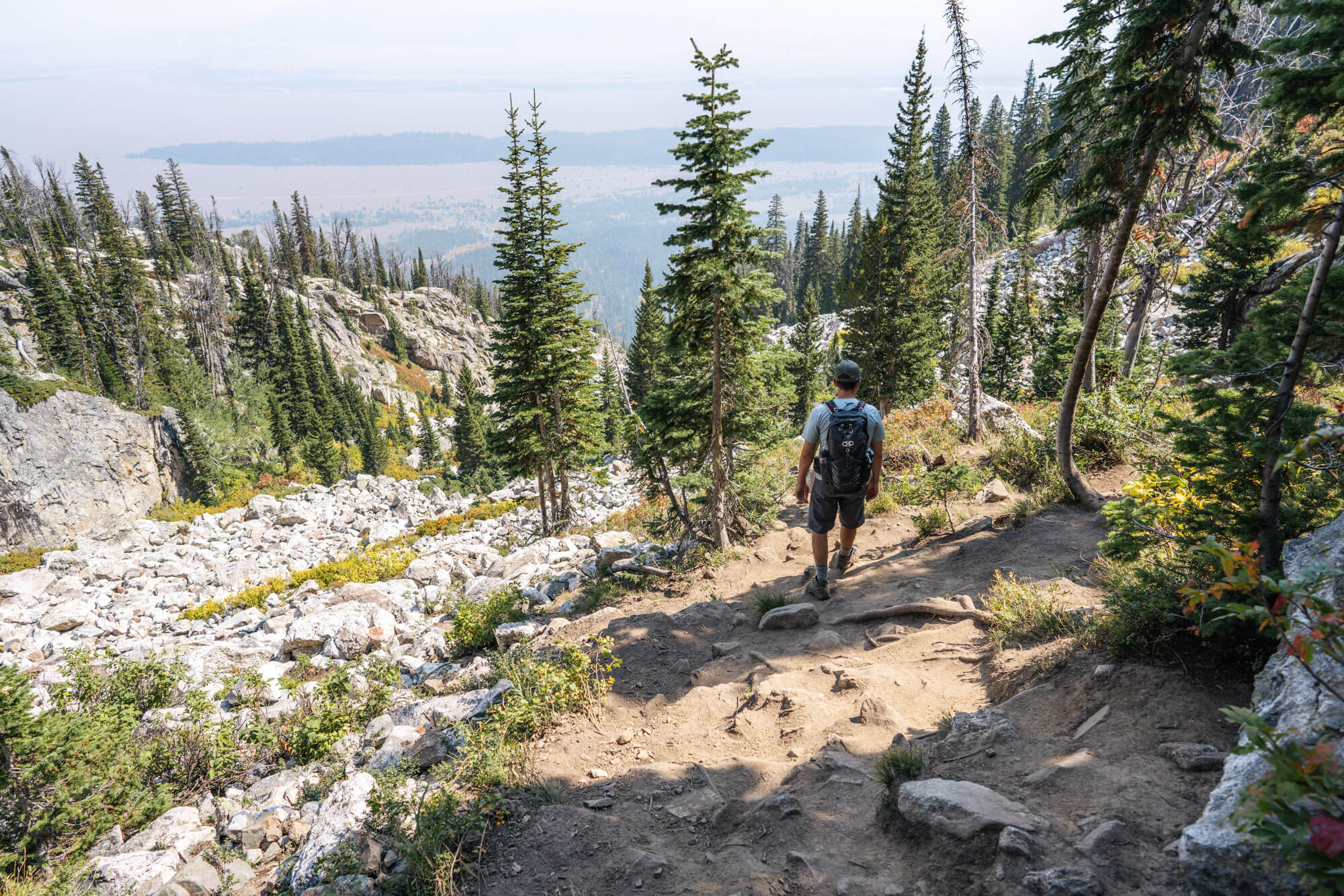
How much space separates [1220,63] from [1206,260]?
17.8 m

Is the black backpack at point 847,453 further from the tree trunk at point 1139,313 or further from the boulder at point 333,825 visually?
the tree trunk at point 1139,313

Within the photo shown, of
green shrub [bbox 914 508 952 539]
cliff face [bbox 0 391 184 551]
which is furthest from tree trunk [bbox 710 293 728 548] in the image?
cliff face [bbox 0 391 184 551]

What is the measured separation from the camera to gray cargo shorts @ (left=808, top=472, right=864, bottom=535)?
21.2 ft

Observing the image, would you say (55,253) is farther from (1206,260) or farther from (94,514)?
(1206,260)

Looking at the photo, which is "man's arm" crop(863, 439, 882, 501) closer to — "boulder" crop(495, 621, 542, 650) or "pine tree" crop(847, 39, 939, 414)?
"boulder" crop(495, 621, 542, 650)

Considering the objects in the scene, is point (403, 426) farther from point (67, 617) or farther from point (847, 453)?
point (847, 453)

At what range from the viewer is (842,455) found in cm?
602

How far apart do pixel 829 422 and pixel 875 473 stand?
2.62 ft

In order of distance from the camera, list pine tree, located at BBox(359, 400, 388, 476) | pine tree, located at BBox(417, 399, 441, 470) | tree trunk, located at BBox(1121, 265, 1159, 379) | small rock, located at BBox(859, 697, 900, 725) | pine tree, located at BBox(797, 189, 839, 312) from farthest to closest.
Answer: pine tree, located at BBox(797, 189, 839, 312), pine tree, located at BBox(417, 399, 441, 470), pine tree, located at BBox(359, 400, 388, 476), tree trunk, located at BBox(1121, 265, 1159, 379), small rock, located at BBox(859, 697, 900, 725)

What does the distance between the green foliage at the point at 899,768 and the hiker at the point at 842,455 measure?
2673 mm

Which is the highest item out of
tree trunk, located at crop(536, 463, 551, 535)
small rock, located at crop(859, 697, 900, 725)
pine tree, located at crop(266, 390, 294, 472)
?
small rock, located at crop(859, 697, 900, 725)

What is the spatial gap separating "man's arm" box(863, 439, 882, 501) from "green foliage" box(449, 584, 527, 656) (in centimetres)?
673

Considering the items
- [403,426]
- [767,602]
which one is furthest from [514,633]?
[403,426]

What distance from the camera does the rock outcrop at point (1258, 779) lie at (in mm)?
2055
